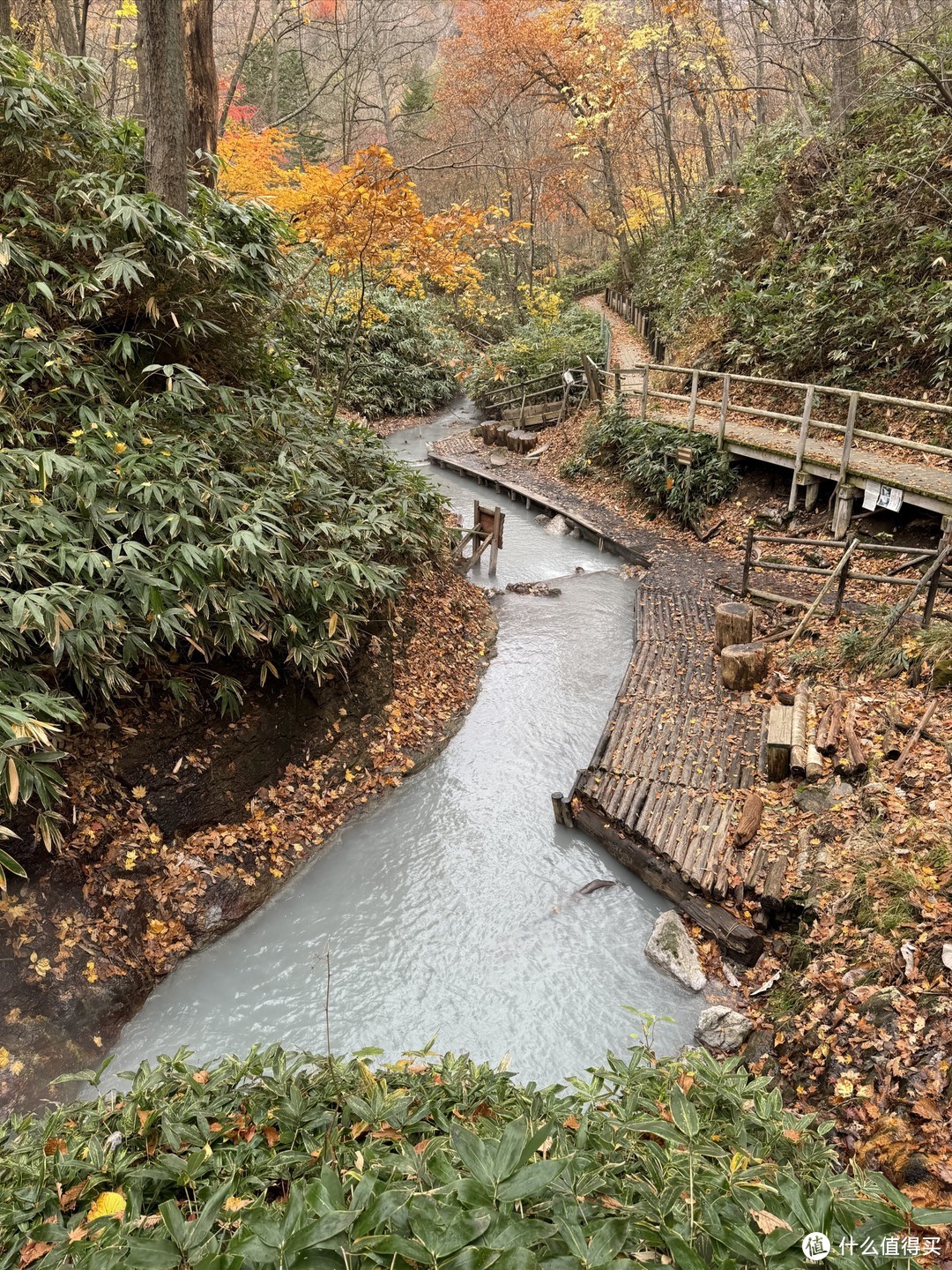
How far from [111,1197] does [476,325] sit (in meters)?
32.3

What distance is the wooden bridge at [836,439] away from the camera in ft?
30.0

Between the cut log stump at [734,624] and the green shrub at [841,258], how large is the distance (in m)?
5.24

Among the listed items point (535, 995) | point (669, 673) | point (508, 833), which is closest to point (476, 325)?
point (669, 673)

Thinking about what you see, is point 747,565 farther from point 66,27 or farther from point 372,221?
point 66,27

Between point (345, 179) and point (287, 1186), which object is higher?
point (345, 179)

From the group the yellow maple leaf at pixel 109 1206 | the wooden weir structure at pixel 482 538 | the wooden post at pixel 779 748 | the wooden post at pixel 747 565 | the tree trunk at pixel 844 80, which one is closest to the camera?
the yellow maple leaf at pixel 109 1206

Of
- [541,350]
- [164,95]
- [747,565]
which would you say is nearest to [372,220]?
[164,95]

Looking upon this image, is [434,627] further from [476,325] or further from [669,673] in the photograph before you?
[476,325]

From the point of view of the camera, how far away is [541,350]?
23.0m

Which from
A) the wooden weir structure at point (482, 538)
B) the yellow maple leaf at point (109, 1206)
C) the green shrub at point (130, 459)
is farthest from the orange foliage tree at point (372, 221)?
Answer: the yellow maple leaf at point (109, 1206)

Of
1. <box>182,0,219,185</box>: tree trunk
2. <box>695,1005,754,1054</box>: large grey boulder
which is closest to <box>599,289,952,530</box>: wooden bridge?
<box>695,1005,754,1054</box>: large grey boulder

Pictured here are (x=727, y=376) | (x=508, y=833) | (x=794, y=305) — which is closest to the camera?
(x=508, y=833)

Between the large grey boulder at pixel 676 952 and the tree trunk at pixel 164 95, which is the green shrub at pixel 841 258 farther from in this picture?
the large grey boulder at pixel 676 952

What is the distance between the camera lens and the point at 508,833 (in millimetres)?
7184
